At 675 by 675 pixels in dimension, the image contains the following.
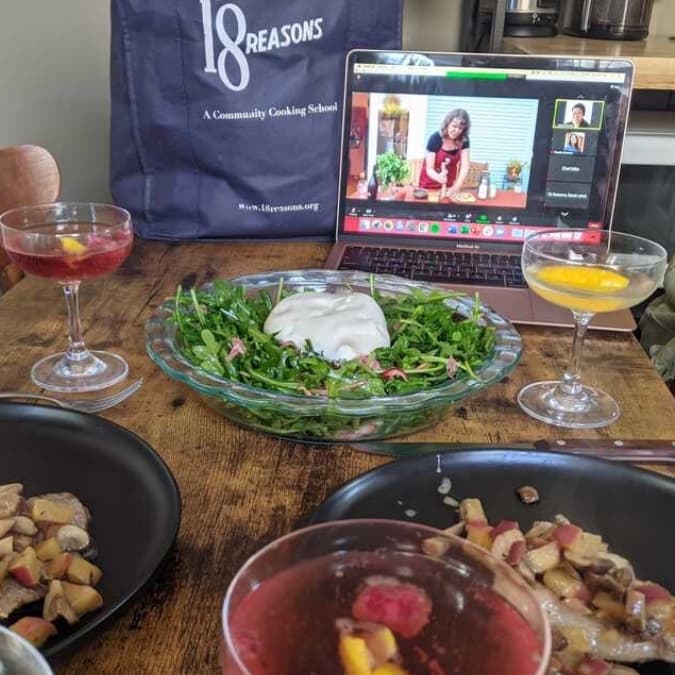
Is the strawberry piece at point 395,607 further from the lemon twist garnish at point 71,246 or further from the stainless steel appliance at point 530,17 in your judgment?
the stainless steel appliance at point 530,17

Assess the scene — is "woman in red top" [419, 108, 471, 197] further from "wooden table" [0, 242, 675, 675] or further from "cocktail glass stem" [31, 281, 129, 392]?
"cocktail glass stem" [31, 281, 129, 392]

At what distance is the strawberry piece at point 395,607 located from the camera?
435mm

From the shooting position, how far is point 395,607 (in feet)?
1.47

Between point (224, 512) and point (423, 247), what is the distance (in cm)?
80

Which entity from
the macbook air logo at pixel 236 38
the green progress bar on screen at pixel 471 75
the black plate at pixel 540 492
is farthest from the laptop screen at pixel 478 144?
the black plate at pixel 540 492

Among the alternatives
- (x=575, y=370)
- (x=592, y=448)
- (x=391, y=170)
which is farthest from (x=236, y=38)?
(x=592, y=448)

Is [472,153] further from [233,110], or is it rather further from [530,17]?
[530,17]

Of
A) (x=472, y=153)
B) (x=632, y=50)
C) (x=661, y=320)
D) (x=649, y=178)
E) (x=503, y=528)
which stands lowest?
(x=661, y=320)

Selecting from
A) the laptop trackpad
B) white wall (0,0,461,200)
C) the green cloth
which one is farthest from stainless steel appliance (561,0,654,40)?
the laptop trackpad

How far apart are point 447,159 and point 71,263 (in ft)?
2.37

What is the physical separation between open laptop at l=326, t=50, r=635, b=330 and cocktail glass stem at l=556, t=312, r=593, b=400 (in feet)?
1.31

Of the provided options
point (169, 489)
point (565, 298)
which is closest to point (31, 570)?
point (169, 489)

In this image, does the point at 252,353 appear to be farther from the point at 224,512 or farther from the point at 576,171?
the point at 576,171

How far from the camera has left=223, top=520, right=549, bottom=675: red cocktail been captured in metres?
0.41
